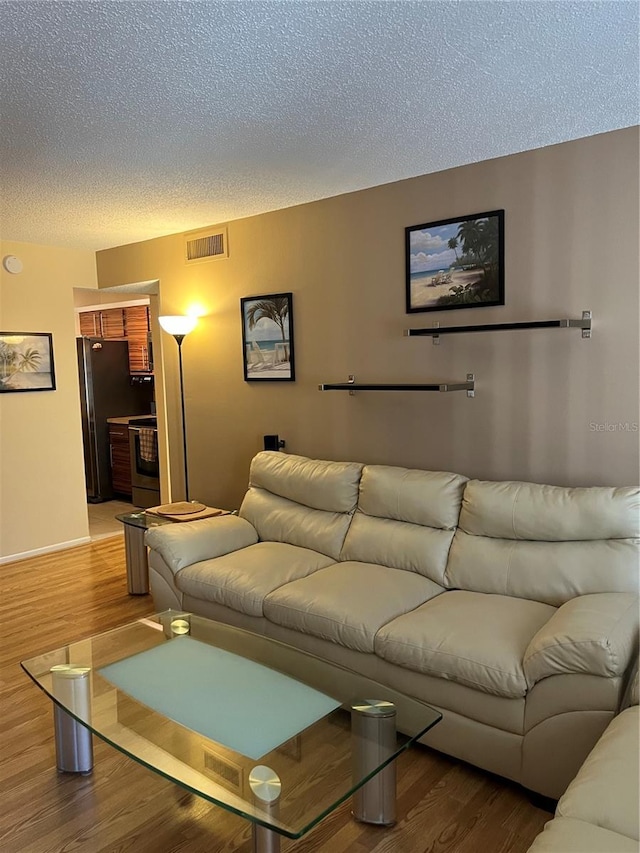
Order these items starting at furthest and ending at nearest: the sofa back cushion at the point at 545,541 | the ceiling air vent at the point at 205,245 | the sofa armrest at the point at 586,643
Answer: the ceiling air vent at the point at 205,245
the sofa back cushion at the point at 545,541
the sofa armrest at the point at 586,643

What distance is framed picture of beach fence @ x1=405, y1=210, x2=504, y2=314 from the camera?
10.2 ft

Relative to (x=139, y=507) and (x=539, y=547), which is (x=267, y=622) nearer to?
(x=539, y=547)

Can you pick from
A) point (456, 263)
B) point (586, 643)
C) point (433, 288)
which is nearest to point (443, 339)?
point (433, 288)

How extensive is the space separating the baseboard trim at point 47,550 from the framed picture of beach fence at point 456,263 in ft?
11.5

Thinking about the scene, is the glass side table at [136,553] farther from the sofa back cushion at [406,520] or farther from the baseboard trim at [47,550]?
the sofa back cushion at [406,520]

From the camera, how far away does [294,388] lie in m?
4.09

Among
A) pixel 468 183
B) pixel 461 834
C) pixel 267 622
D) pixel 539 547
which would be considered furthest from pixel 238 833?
pixel 468 183

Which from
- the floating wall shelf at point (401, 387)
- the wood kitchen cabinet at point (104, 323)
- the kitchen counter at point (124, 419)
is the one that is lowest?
the kitchen counter at point (124, 419)

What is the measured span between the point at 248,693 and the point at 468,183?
2.53 m

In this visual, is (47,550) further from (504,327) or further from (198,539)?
(504,327)

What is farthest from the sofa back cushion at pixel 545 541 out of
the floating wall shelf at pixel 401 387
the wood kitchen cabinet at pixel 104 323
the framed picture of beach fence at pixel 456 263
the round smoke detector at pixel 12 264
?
the wood kitchen cabinet at pixel 104 323

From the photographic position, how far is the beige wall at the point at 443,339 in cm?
280

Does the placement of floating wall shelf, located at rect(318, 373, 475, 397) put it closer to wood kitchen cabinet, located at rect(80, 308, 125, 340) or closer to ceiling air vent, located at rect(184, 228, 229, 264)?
ceiling air vent, located at rect(184, 228, 229, 264)

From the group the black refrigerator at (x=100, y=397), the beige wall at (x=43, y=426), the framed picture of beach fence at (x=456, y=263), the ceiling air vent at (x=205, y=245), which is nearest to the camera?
the framed picture of beach fence at (x=456, y=263)
